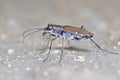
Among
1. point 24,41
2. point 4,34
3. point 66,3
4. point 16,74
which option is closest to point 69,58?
point 16,74

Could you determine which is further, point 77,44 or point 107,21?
point 107,21

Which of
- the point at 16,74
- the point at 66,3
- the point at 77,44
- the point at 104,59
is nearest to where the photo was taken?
the point at 16,74

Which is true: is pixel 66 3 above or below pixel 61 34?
above

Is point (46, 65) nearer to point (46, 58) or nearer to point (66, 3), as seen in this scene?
point (46, 58)

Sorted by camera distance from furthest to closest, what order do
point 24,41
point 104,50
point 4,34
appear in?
point 4,34 → point 24,41 → point 104,50

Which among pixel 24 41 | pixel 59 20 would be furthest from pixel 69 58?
pixel 59 20

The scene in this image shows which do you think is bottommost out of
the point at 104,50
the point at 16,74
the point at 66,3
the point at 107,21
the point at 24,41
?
the point at 16,74
